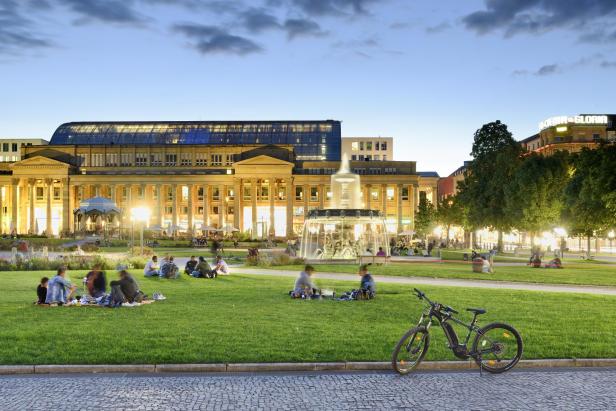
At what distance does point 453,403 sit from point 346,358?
3.33 meters

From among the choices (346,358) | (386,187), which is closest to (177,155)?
(386,187)

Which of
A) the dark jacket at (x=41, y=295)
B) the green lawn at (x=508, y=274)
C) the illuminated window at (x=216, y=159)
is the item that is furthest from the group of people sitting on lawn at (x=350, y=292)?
the illuminated window at (x=216, y=159)

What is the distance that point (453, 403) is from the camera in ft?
36.4

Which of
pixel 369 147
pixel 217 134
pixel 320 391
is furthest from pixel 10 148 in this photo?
pixel 320 391

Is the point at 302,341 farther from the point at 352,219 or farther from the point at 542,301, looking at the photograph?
the point at 352,219

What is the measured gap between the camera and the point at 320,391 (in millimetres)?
11859

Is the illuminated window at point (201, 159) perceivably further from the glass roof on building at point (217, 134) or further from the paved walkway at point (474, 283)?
the paved walkway at point (474, 283)

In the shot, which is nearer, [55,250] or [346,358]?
[346,358]

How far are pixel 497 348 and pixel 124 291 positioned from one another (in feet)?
44.9

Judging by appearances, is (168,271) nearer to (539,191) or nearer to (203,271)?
(203,271)

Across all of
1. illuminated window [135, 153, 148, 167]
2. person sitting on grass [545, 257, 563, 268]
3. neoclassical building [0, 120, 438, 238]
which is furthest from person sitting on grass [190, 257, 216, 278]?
illuminated window [135, 153, 148, 167]

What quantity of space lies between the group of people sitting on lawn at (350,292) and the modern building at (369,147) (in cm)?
13706

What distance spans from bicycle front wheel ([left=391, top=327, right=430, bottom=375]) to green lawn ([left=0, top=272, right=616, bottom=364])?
0.97 metres

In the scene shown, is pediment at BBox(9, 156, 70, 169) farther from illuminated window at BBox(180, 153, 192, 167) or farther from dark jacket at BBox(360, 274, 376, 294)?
dark jacket at BBox(360, 274, 376, 294)
